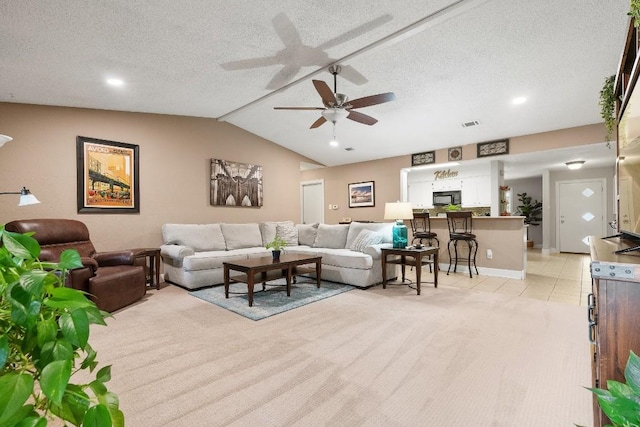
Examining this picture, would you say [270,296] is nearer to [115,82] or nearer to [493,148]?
[115,82]

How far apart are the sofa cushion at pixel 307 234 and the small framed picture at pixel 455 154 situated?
2.91 m

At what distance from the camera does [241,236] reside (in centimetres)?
532

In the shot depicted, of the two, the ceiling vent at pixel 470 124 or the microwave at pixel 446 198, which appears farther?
the microwave at pixel 446 198

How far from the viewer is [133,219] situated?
4.65 m

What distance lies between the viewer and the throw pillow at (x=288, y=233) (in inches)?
224

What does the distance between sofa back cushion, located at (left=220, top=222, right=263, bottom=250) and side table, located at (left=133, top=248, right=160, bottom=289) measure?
1116 mm

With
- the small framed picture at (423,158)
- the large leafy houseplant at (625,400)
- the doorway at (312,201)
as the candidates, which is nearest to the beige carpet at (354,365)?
the large leafy houseplant at (625,400)

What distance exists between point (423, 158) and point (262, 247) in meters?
3.74

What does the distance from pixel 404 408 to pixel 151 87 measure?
13.7ft

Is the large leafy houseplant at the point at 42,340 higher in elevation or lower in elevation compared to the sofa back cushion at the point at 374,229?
higher

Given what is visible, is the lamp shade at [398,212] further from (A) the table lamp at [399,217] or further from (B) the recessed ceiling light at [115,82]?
(B) the recessed ceiling light at [115,82]

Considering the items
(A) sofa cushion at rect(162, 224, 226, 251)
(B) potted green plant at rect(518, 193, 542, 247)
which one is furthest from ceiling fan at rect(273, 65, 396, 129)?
(B) potted green plant at rect(518, 193, 542, 247)

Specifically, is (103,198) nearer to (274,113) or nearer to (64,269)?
(274,113)

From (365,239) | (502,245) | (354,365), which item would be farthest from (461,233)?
(354,365)
